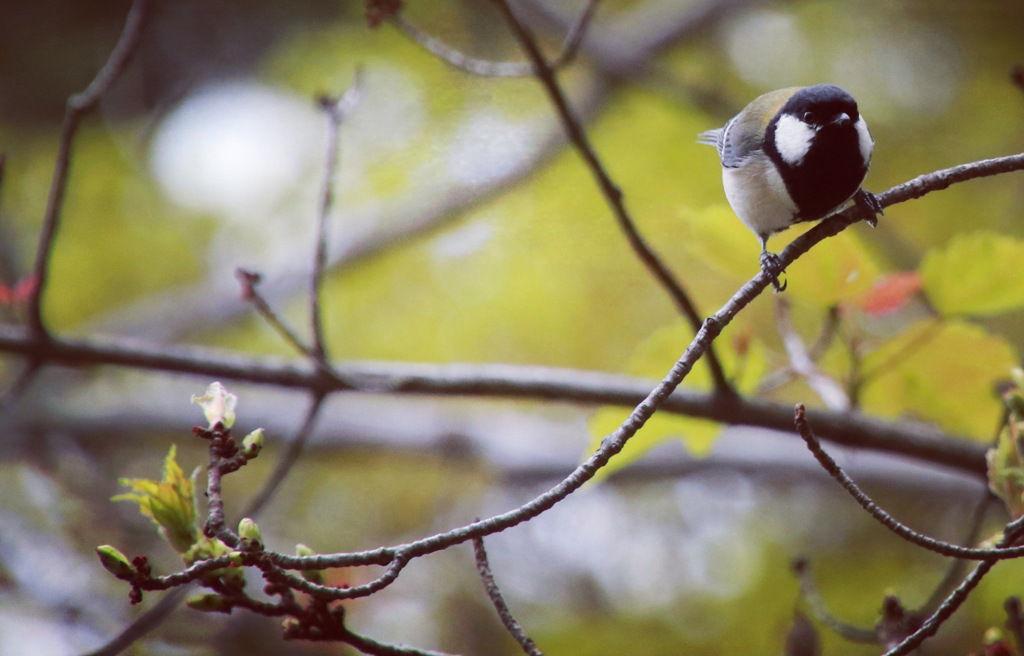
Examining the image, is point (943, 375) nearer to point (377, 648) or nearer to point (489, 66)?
point (489, 66)

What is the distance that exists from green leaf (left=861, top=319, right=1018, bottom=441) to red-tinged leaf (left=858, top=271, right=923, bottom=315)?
0.06 meters

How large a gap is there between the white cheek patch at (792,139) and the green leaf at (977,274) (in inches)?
14.3

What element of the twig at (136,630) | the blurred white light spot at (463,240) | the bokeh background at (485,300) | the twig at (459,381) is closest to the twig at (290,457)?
the twig at (459,381)

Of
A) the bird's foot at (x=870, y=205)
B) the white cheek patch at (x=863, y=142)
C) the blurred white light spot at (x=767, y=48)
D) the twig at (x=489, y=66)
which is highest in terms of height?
the blurred white light spot at (x=767, y=48)

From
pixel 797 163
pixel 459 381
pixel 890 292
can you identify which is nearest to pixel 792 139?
pixel 797 163

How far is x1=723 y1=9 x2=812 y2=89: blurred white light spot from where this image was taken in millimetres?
2729

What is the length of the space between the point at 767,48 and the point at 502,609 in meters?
2.67

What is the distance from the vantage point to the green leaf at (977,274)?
3.90ft

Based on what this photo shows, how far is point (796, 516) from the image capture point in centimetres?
281

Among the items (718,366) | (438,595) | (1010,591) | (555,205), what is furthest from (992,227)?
(438,595)

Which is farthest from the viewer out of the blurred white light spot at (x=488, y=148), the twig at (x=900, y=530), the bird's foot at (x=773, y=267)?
the blurred white light spot at (x=488, y=148)

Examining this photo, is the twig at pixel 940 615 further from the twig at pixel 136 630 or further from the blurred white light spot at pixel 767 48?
the blurred white light spot at pixel 767 48

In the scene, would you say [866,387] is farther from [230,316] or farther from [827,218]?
[230,316]

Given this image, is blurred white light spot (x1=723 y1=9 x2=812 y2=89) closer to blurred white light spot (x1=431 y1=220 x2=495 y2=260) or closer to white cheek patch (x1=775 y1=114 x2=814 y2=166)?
blurred white light spot (x1=431 y1=220 x2=495 y2=260)
